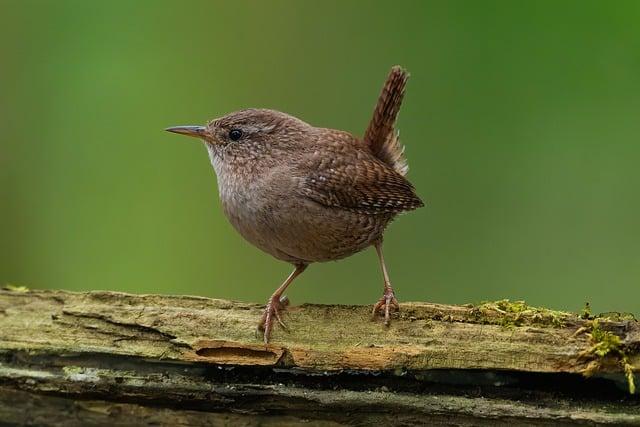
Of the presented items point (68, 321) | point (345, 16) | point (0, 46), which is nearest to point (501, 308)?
point (68, 321)

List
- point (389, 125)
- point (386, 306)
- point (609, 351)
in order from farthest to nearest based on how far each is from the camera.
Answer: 1. point (389, 125)
2. point (386, 306)
3. point (609, 351)

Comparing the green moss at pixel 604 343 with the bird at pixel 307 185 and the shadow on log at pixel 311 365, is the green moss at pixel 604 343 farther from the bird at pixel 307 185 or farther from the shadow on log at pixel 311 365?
the bird at pixel 307 185

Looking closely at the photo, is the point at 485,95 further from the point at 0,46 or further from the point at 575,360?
the point at 0,46

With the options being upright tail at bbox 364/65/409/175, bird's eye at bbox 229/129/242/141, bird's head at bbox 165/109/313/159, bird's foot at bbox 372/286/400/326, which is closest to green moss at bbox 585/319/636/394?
bird's foot at bbox 372/286/400/326

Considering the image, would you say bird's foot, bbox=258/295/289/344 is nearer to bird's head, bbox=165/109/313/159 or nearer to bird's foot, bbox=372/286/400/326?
bird's foot, bbox=372/286/400/326

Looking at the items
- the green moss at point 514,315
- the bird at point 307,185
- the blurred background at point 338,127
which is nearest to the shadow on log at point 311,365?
the green moss at point 514,315

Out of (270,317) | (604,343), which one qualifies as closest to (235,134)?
(270,317)

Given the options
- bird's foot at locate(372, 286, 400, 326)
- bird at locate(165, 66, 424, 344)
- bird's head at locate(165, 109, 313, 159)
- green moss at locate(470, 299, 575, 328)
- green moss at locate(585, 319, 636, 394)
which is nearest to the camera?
green moss at locate(585, 319, 636, 394)

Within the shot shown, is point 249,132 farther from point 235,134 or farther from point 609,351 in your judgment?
point 609,351
